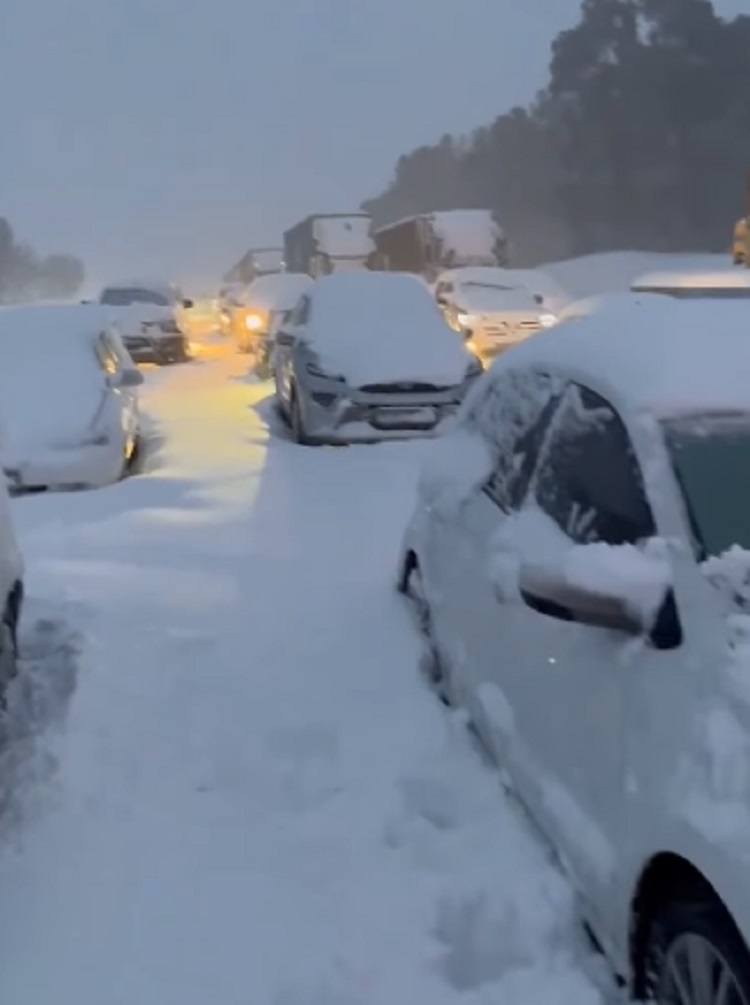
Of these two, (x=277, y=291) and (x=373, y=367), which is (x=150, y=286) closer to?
(x=277, y=291)

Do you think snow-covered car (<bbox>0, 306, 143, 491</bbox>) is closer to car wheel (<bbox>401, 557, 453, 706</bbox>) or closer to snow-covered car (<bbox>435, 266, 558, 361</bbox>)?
car wheel (<bbox>401, 557, 453, 706</bbox>)

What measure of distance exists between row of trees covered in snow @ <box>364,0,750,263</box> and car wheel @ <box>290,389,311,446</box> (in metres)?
48.8

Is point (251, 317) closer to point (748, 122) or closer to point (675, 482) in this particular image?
point (675, 482)

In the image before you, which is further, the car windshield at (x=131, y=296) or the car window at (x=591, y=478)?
the car windshield at (x=131, y=296)

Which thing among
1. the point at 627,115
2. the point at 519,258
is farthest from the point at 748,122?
the point at 519,258

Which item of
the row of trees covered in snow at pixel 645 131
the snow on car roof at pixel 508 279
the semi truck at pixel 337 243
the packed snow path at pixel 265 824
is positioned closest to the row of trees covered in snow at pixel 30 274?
the row of trees covered in snow at pixel 645 131

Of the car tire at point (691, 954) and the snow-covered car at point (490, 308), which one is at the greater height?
the car tire at point (691, 954)

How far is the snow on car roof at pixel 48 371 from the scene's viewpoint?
37.0 feet

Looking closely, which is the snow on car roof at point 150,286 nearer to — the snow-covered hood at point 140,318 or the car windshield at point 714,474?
the snow-covered hood at point 140,318

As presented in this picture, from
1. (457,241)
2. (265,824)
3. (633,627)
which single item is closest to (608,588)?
(633,627)

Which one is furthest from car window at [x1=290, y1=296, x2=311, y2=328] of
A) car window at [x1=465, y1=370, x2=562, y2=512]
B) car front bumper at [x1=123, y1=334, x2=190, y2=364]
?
car front bumper at [x1=123, y1=334, x2=190, y2=364]

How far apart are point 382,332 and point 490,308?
10.6m

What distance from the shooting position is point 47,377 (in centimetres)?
1200

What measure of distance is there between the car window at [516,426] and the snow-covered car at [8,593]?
2057 mm
